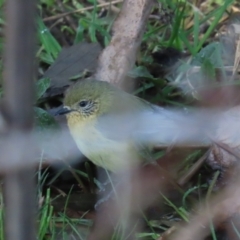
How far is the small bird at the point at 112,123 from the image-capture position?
212 cm

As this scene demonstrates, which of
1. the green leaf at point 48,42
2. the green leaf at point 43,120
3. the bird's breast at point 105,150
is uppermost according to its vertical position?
the green leaf at point 48,42

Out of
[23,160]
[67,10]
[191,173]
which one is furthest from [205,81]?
[23,160]

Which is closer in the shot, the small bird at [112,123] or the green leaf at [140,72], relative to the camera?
the small bird at [112,123]

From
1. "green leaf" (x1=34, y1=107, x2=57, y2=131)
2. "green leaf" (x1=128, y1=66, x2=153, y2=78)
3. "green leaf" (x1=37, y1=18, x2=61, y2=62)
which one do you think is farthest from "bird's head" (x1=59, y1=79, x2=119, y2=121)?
"green leaf" (x1=37, y1=18, x2=61, y2=62)

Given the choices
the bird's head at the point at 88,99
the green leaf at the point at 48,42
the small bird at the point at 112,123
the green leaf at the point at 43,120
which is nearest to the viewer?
the small bird at the point at 112,123

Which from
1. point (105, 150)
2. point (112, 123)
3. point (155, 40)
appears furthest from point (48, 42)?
point (105, 150)

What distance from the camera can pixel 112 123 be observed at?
2422 millimetres

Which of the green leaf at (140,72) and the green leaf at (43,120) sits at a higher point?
the green leaf at (140,72)

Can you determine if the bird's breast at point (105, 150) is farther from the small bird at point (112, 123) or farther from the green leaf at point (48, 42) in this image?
the green leaf at point (48, 42)

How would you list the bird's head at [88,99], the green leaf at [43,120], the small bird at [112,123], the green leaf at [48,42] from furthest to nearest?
the green leaf at [48,42]
the bird's head at [88,99]
the green leaf at [43,120]
the small bird at [112,123]

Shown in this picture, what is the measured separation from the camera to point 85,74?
9.26 ft

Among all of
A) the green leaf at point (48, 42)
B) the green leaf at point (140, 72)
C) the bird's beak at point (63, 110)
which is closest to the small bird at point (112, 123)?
the bird's beak at point (63, 110)

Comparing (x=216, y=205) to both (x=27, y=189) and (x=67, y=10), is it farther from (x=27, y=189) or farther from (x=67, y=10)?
(x=67, y=10)

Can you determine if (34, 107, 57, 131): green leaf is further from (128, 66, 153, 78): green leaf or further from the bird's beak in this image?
(128, 66, 153, 78): green leaf
